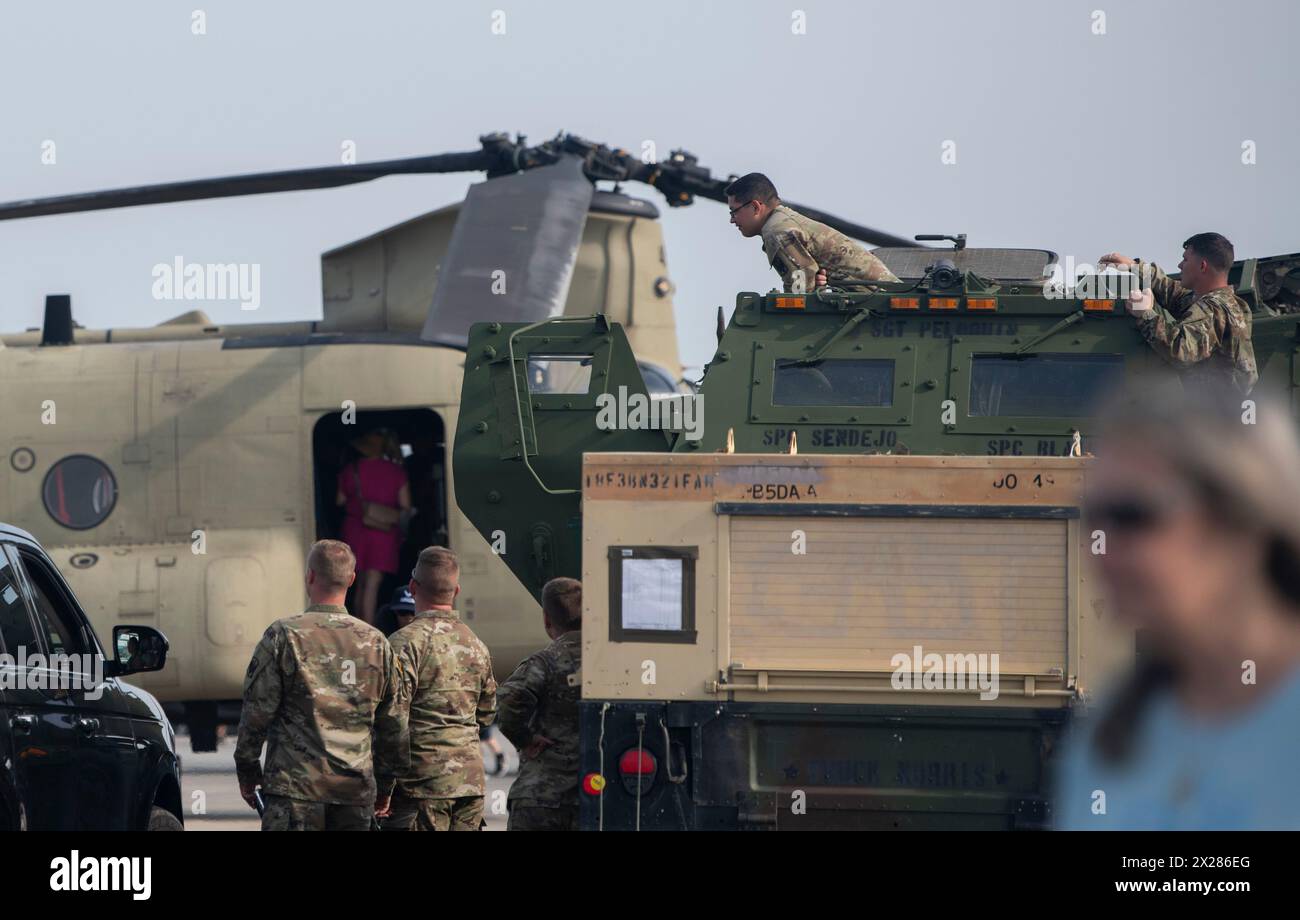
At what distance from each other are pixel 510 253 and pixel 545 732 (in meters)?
6.13

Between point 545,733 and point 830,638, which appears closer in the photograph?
point 830,638

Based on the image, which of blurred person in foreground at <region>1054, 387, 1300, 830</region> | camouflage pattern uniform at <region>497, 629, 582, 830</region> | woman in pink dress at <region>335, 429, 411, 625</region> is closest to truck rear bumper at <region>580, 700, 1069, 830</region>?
camouflage pattern uniform at <region>497, 629, 582, 830</region>

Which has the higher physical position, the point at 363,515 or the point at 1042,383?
the point at 1042,383

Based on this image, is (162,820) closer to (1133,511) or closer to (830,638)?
(830,638)

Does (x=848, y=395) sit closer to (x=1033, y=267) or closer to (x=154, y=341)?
(x=1033, y=267)

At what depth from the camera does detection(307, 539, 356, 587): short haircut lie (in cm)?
732

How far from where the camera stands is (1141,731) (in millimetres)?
2229

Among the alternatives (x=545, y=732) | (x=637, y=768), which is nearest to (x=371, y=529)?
(x=545, y=732)

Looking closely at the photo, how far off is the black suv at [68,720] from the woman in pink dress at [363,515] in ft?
20.2

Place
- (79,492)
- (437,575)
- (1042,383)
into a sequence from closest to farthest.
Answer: (437,575) < (1042,383) < (79,492)

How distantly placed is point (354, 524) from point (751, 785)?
8.05 meters

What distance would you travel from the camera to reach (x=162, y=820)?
7.53 m
